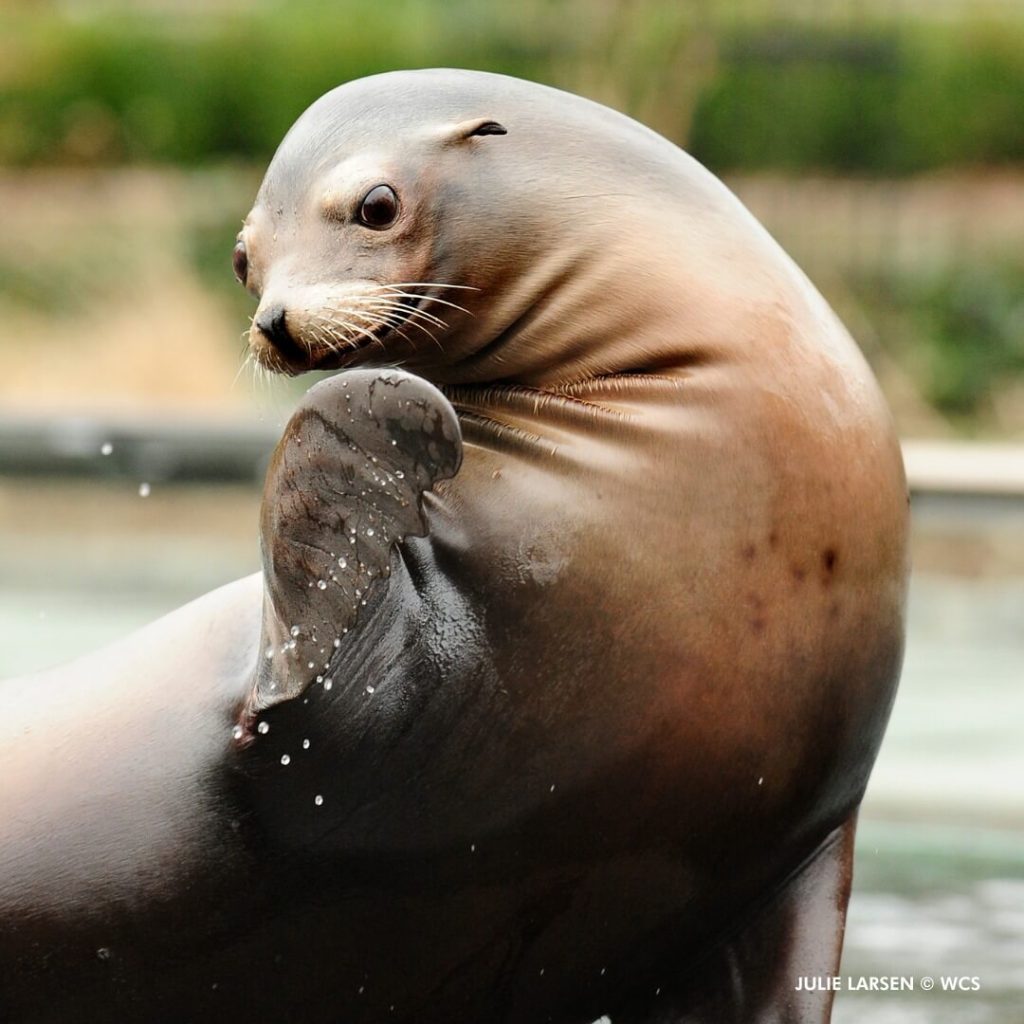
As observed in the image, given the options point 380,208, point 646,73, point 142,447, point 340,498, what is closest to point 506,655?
point 340,498

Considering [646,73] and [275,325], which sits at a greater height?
[275,325]

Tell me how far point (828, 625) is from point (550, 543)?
16.6 inches

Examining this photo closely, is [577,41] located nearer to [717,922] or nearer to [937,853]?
[937,853]

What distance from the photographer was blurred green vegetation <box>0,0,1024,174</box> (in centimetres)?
1805

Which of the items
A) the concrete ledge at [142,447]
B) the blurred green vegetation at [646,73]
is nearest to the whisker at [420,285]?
the concrete ledge at [142,447]

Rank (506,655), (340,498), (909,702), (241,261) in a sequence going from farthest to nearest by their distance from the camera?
1. (909,702)
2. (241,261)
3. (506,655)
4. (340,498)

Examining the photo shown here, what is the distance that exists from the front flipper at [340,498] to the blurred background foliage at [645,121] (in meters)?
12.9

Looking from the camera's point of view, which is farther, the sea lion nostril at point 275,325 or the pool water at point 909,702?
the pool water at point 909,702

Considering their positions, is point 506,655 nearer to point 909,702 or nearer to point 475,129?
point 475,129

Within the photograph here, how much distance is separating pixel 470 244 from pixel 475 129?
177 millimetres

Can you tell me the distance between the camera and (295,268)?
3.03 metres

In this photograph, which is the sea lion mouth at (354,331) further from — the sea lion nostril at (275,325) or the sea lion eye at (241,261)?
the sea lion eye at (241,261)

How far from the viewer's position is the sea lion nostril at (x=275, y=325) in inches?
117

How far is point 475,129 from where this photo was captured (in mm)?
3072
